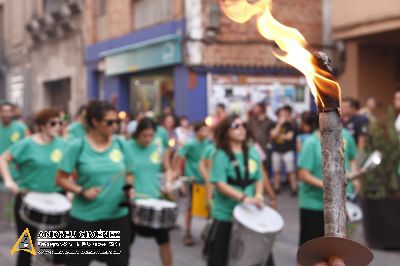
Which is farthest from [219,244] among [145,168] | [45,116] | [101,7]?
[101,7]

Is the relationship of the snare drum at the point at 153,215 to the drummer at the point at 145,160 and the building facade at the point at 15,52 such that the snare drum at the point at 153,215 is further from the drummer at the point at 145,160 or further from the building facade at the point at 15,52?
the building facade at the point at 15,52

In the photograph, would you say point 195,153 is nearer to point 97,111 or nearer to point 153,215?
point 153,215

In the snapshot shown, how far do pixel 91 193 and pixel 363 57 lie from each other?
1160cm

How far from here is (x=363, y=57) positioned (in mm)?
14953

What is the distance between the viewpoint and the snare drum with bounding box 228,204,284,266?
499 centimetres

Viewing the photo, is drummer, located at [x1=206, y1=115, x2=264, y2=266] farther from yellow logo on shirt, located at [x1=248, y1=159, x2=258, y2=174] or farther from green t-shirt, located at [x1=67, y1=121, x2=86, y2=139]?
green t-shirt, located at [x1=67, y1=121, x2=86, y2=139]

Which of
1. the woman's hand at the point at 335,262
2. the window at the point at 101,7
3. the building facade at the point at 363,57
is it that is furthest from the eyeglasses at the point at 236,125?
the window at the point at 101,7

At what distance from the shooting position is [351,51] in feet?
49.3

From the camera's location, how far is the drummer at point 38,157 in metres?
5.99

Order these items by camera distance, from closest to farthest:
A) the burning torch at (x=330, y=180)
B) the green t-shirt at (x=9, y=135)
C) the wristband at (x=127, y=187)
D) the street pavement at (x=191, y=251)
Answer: the burning torch at (x=330, y=180) → the wristband at (x=127, y=187) → the street pavement at (x=191, y=251) → the green t-shirt at (x=9, y=135)

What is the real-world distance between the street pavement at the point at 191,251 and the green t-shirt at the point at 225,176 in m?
1.86

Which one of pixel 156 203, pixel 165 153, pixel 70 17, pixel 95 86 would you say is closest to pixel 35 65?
pixel 70 17

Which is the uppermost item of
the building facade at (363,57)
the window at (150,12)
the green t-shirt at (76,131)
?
the window at (150,12)

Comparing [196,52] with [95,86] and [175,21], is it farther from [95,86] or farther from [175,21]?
[95,86]
